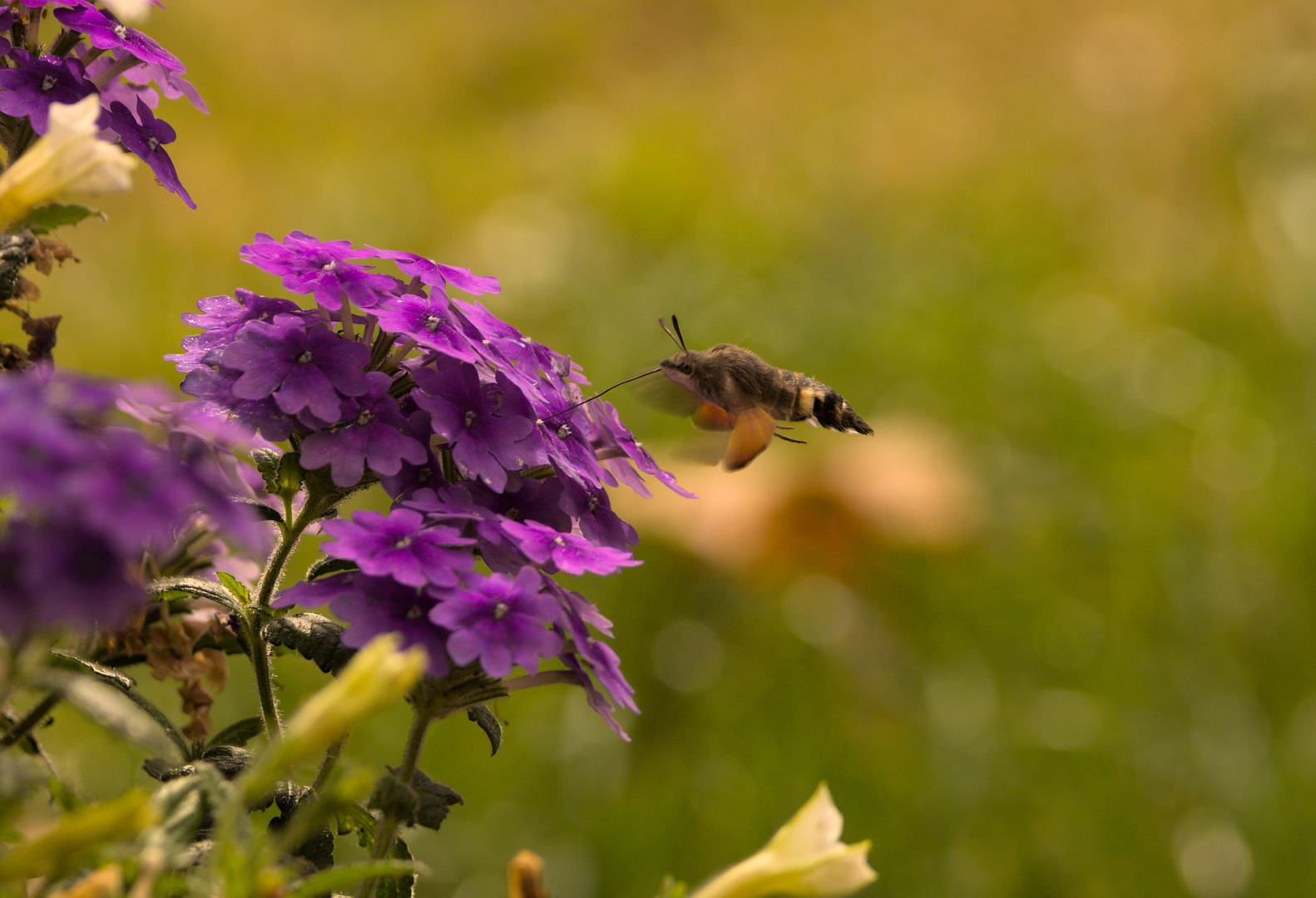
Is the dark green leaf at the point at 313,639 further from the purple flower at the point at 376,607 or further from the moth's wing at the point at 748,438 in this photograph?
the moth's wing at the point at 748,438

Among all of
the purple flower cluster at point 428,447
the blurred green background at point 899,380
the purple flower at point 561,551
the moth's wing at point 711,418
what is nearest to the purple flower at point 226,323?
the purple flower cluster at point 428,447

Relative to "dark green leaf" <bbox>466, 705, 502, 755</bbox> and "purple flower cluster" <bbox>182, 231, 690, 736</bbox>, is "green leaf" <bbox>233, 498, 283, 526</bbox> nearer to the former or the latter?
"purple flower cluster" <bbox>182, 231, 690, 736</bbox>

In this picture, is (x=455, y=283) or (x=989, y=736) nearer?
(x=455, y=283)

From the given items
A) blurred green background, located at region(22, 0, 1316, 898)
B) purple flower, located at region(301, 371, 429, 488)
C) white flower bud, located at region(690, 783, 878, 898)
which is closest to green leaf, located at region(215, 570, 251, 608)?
purple flower, located at region(301, 371, 429, 488)

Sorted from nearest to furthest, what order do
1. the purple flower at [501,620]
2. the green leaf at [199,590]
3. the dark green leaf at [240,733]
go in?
1. the purple flower at [501,620]
2. the green leaf at [199,590]
3. the dark green leaf at [240,733]

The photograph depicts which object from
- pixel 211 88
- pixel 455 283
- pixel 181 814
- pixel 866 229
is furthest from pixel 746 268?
pixel 181 814

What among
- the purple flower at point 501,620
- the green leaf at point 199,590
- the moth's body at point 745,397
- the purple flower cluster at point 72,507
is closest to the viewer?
the purple flower cluster at point 72,507

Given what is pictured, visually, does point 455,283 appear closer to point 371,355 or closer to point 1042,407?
point 371,355
